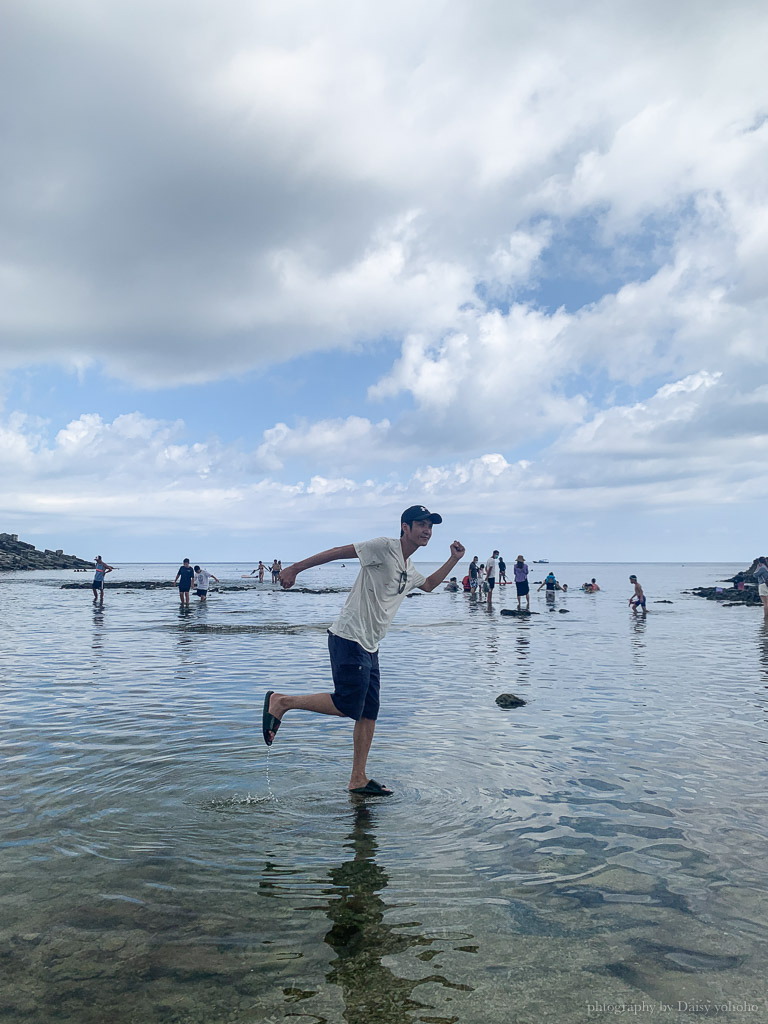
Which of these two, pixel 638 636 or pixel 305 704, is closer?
pixel 305 704

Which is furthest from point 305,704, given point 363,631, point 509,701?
point 509,701

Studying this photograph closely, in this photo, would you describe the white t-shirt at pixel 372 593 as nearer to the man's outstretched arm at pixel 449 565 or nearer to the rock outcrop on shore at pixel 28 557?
the man's outstretched arm at pixel 449 565

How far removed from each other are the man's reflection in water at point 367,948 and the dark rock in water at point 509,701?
641cm

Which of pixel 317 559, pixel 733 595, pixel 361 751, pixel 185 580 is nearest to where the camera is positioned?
pixel 317 559

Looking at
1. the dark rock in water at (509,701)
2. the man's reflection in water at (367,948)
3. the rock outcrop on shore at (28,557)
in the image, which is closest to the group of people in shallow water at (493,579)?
the dark rock in water at (509,701)

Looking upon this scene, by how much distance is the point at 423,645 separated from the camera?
68.9 feet

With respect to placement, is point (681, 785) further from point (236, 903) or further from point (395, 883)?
point (236, 903)

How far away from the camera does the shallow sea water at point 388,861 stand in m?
3.46

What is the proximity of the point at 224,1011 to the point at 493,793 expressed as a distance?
3903 millimetres

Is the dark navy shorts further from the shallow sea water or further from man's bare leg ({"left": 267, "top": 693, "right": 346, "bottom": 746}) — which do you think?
the shallow sea water

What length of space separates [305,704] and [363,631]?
0.92 meters

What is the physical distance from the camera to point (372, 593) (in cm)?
671

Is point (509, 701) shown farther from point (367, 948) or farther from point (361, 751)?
point (367, 948)

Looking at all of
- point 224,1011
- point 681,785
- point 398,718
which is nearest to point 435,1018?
point 224,1011
